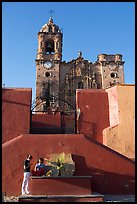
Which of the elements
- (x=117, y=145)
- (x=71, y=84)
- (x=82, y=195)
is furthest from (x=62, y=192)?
(x=71, y=84)

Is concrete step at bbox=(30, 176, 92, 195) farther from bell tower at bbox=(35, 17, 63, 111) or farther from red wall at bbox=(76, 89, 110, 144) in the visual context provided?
bell tower at bbox=(35, 17, 63, 111)

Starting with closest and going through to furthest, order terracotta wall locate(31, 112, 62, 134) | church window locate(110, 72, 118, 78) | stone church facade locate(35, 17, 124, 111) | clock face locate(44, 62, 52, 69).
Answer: terracotta wall locate(31, 112, 62, 134) → stone church facade locate(35, 17, 124, 111) → clock face locate(44, 62, 52, 69) → church window locate(110, 72, 118, 78)

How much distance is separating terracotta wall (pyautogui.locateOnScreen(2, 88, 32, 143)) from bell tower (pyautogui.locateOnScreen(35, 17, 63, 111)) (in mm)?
18124

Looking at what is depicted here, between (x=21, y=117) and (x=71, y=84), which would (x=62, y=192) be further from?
(x=71, y=84)

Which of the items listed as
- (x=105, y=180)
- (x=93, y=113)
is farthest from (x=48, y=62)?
(x=105, y=180)

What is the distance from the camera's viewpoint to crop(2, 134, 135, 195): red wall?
29.0 feet

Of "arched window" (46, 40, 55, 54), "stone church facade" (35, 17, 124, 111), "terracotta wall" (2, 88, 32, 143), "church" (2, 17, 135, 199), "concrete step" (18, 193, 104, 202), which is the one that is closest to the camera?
"concrete step" (18, 193, 104, 202)

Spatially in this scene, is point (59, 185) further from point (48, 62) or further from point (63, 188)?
point (48, 62)

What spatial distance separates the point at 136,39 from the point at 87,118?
5.62m

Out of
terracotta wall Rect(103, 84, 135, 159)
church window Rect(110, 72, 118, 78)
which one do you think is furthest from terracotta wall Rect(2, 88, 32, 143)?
church window Rect(110, 72, 118, 78)

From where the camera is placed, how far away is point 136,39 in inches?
244

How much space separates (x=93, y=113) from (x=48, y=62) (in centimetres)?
2149

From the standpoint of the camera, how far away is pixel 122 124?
10.9m

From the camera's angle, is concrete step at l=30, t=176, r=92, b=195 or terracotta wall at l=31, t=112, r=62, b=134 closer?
concrete step at l=30, t=176, r=92, b=195
